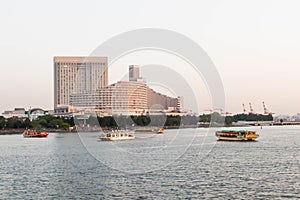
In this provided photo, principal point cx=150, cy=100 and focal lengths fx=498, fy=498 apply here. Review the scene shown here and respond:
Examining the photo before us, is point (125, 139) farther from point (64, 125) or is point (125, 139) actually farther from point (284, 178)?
point (64, 125)

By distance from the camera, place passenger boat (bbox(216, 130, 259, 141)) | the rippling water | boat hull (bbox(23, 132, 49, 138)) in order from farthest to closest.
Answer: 1. boat hull (bbox(23, 132, 49, 138))
2. passenger boat (bbox(216, 130, 259, 141))
3. the rippling water

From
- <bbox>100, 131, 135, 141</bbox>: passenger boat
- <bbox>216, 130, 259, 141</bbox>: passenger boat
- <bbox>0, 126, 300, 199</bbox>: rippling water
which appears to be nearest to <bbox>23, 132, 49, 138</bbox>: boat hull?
<bbox>100, 131, 135, 141</bbox>: passenger boat

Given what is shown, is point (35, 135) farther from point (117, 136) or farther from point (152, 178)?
point (152, 178)

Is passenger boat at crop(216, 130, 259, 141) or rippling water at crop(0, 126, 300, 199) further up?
passenger boat at crop(216, 130, 259, 141)

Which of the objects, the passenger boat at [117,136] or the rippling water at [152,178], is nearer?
the rippling water at [152,178]

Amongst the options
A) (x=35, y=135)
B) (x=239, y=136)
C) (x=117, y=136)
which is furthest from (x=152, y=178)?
(x=35, y=135)

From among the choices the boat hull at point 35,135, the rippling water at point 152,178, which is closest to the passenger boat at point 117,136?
the boat hull at point 35,135

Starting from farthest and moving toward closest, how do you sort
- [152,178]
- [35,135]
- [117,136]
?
[35,135] → [117,136] → [152,178]

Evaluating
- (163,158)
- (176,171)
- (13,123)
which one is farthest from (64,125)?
(176,171)

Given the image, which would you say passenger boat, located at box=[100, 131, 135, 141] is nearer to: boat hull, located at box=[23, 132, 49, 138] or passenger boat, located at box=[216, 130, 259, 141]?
passenger boat, located at box=[216, 130, 259, 141]

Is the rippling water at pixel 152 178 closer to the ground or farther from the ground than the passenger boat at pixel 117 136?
closer to the ground

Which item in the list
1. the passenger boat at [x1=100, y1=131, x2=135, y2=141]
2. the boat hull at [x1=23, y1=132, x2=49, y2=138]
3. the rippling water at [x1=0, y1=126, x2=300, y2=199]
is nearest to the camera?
the rippling water at [x1=0, y1=126, x2=300, y2=199]

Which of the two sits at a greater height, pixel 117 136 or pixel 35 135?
pixel 35 135

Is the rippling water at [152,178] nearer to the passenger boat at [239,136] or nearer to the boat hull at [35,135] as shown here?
the passenger boat at [239,136]
